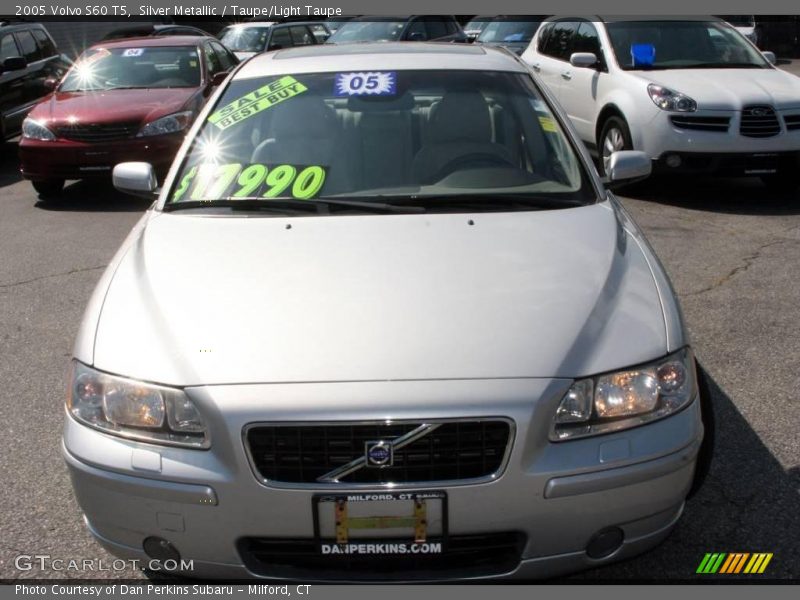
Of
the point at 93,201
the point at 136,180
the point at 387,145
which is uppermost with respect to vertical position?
the point at 387,145

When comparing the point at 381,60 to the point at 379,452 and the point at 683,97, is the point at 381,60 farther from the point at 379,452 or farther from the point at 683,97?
the point at 683,97

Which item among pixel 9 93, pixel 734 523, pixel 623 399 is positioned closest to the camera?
pixel 623 399

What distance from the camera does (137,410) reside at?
2.71 m

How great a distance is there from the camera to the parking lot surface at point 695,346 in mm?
3293

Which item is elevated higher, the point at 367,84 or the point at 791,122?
the point at 367,84

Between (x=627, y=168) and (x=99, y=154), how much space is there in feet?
20.7

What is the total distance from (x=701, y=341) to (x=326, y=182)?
2434mm

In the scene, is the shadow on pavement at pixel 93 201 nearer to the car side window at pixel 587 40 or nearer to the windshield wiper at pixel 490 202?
the car side window at pixel 587 40

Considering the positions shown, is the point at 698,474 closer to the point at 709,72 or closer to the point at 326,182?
the point at 326,182

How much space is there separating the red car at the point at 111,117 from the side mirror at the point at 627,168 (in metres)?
5.81

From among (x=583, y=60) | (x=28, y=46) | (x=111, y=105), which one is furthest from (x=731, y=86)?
(x=28, y=46)

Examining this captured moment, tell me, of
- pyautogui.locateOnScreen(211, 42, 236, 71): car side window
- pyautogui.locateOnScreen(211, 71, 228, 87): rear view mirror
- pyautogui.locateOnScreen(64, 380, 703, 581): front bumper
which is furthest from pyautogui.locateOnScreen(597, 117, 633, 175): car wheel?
pyautogui.locateOnScreen(64, 380, 703, 581): front bumper

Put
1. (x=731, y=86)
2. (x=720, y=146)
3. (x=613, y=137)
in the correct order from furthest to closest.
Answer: (x=613, y=137)
(x=731, y=86)
(x=720, y=146)

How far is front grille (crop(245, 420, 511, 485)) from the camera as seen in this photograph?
2.55 metres
